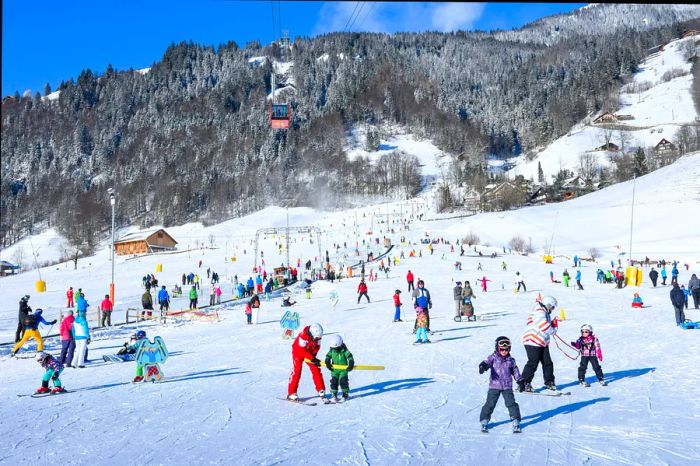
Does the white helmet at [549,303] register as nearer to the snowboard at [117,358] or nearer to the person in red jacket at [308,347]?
the person in red jacket at [308,347]

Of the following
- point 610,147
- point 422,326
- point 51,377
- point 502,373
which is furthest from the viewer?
point 610,147

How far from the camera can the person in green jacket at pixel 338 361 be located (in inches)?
330

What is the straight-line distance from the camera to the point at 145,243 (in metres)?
84.4

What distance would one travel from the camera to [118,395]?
373 inches

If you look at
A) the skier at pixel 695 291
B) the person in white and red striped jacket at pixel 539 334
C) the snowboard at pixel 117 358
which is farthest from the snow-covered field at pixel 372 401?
the skier at pixel 695 291

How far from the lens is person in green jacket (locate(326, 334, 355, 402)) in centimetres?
838

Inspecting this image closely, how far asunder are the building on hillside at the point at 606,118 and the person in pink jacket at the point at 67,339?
158278 mm

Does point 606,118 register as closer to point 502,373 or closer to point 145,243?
point 145,243

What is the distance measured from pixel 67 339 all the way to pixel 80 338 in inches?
12.6

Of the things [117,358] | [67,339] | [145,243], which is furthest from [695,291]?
[145,243]

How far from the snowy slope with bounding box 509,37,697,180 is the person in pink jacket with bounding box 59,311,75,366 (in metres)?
125

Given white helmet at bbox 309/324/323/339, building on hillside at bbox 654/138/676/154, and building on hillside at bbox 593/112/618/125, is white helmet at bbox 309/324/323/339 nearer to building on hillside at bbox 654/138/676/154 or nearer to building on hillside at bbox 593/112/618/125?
building on hillside at bbox 654/138/676/154

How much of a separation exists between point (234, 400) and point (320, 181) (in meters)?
149

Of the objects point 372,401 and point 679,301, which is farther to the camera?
point 679,301
